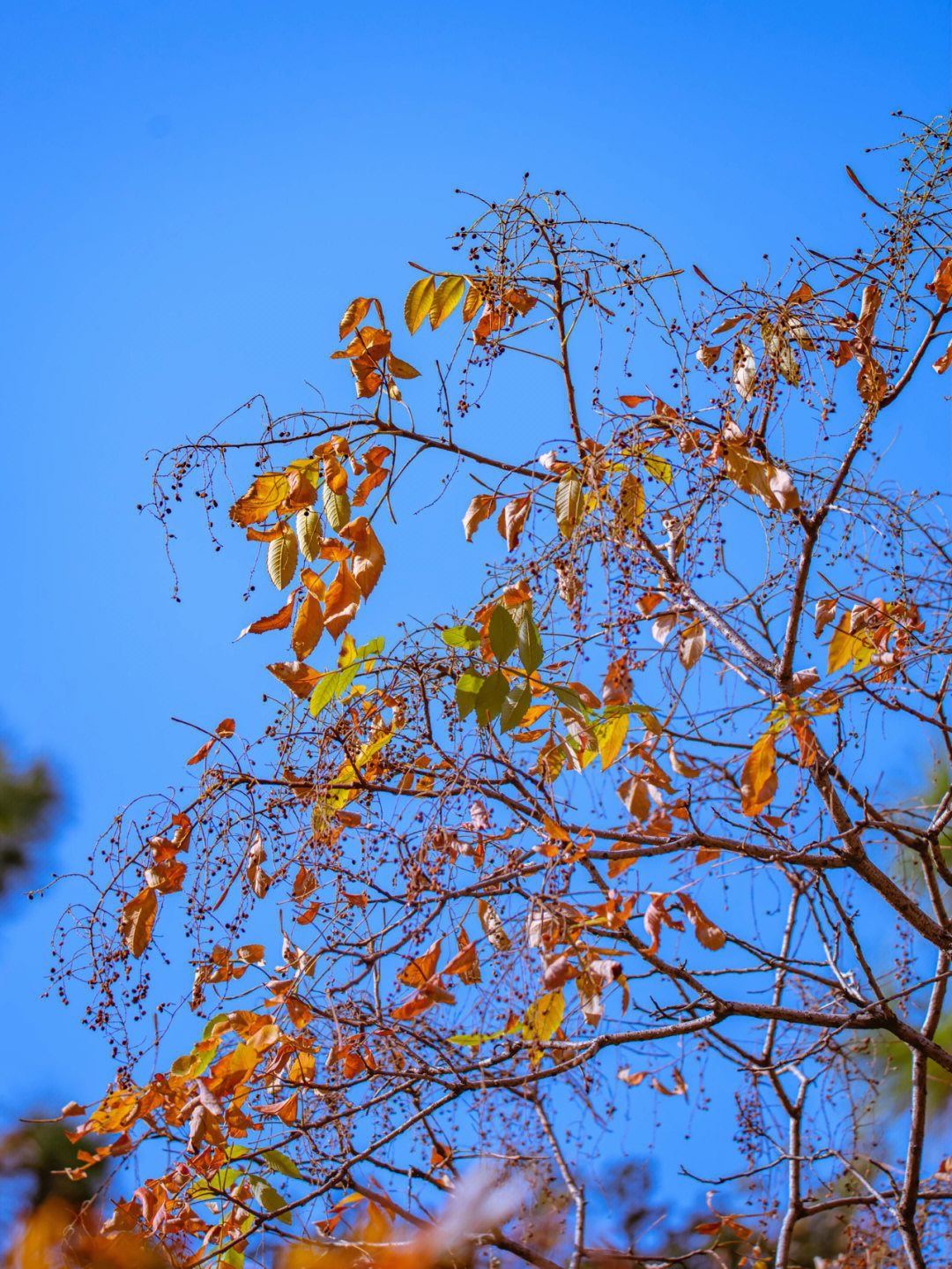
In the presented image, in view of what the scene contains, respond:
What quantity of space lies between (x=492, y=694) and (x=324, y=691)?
1.09ft

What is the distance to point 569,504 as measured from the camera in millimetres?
1477

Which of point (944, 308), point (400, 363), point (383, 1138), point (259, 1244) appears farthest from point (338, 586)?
point (259, 1244)

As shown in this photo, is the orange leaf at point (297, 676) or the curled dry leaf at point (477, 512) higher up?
the curled dry leaf at point (477, 512)

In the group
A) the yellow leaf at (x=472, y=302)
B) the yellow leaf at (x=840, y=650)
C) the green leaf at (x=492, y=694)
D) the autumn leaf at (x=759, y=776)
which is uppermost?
the yellow leaf at (x=472, y=302)

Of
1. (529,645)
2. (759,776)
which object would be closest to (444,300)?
(529,645)

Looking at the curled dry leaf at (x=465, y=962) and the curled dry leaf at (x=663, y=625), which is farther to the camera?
the curled dry leaf at (x=663, y=625)

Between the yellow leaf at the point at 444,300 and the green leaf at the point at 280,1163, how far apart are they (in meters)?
1.32

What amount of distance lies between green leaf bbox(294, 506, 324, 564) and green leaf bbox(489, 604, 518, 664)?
0.29 metres

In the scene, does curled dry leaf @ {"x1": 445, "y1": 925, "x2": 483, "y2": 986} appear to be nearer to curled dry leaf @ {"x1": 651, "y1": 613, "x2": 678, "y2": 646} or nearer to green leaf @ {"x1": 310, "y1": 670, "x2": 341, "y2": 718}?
green leaf @ {"x1": 310, "y1": 670, "x2": 341, "y2": 718}

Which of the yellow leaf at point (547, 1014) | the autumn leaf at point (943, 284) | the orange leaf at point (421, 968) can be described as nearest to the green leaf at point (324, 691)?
the orange leaf at point (421, 968)

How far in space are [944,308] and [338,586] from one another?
111cm

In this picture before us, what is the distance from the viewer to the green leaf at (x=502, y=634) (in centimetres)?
133

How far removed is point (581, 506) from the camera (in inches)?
58.4

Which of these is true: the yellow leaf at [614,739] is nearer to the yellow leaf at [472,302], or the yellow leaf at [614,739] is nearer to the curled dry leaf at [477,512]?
the curled dry leaf at [477,512]
